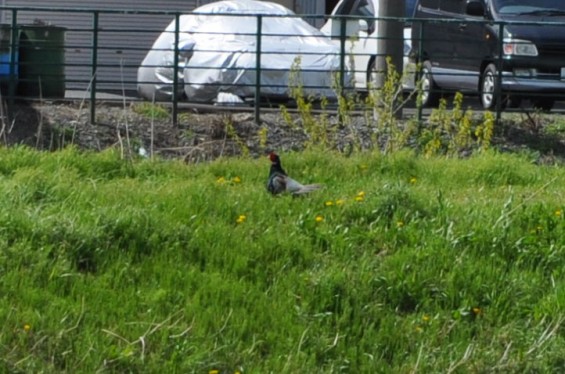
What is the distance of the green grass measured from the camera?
7.11 metres

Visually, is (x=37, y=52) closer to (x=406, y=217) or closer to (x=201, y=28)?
(x=201, y=28)

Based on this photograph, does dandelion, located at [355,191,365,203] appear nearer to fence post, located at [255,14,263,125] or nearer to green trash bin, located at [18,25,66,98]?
fence post, located at [255,14,263,125]

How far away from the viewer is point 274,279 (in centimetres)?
804

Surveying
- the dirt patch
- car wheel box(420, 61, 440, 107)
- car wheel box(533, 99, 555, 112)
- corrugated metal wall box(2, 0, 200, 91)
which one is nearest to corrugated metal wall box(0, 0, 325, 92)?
corrugated metal wall box(2, 0, 200, 91)

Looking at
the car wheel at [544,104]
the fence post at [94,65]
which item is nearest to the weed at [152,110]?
the fence post at [94,65]

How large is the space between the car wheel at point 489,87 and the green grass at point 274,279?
7128 mm

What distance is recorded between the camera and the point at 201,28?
18359 mm

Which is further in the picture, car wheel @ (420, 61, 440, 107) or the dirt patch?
car wheel @ (420, 61, 440, 107)

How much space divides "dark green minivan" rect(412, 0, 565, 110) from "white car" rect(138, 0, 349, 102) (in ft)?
4.37

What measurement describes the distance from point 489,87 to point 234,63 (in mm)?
3307

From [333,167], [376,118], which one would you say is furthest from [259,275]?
[376,118]

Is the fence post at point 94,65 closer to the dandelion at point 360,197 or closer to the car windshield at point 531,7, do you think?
the car windshield at point 531,7

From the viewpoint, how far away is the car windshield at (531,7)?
1816cm

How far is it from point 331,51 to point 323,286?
10167 millimetres
